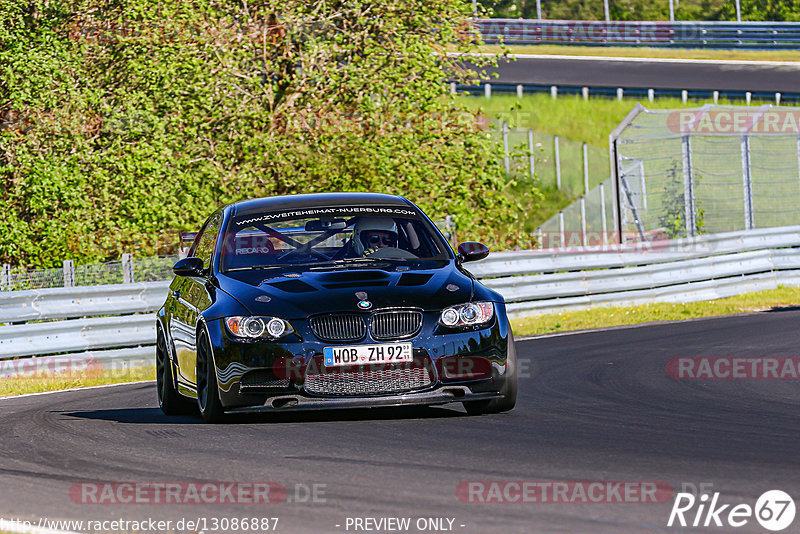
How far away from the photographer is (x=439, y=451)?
7.56 m

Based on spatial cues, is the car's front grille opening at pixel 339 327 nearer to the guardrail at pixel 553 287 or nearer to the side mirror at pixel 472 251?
the side mirror at pixel 472 251

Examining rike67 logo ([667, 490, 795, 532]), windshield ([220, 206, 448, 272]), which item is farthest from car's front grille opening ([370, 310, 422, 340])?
rike67 logo ([667, 490, 795, 532])

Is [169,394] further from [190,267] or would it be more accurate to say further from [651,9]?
[651,9]

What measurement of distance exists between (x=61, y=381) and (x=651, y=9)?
155 ft

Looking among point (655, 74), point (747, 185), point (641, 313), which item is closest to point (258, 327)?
point (641, 313)

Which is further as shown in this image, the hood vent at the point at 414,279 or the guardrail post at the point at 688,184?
the guardrail post at the point at 688,184

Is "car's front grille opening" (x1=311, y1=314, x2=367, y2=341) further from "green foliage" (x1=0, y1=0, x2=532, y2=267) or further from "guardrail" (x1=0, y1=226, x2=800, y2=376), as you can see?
"green foliage" (x1=0, y1=0, x2=532, y2=267)

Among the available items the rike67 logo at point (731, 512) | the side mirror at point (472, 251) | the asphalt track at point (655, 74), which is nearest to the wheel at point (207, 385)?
the side mirror at point (472, 251)

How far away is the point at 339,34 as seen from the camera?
2639 cm

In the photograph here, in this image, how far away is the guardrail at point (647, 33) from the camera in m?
49.1

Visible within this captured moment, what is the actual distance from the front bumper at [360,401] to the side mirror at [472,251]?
53.8 inches

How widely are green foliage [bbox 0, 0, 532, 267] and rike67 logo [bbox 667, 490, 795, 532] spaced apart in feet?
56.5

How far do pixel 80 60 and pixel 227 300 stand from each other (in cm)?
1525

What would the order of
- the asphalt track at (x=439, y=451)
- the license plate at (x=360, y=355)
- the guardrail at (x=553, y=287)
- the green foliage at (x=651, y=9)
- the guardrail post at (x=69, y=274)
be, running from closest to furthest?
the asphalt track at (x=439, y=451)
the license plate at (x=360, y=355)
the guardrail at (x=553, y=287)
the guardrail post at (x=69, y=274)
the green foliage at (x=651, y=9)
